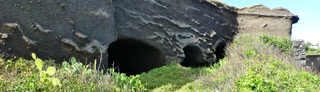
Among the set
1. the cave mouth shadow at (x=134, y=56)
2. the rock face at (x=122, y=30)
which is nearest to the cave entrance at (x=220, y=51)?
the rock face at (x=122, y=30)

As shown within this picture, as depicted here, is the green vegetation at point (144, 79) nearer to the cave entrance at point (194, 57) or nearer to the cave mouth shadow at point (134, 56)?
the cave mouth shadow at point (134, 56)

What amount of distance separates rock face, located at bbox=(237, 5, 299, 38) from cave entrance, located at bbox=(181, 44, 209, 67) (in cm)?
322

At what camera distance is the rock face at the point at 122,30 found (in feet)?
27.1

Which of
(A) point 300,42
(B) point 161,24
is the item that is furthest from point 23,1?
(A) point 300,42

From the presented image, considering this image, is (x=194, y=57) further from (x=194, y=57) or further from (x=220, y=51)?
(x=220, y=51)

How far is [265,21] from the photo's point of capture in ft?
53.8

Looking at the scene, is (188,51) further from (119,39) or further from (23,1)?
(23,1)

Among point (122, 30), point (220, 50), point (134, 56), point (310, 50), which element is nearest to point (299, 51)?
point (220, 50)

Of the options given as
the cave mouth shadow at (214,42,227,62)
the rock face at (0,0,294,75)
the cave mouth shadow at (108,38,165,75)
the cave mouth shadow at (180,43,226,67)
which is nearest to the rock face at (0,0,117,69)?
the rock face at (0,0,294,75)

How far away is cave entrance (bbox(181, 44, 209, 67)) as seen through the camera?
13953 millimetres

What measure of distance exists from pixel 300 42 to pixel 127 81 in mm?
10038

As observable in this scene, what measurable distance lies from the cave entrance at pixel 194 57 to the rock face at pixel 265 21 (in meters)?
3.22

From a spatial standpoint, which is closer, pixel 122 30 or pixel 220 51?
pixel 122 30

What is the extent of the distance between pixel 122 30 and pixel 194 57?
14.2 feet
